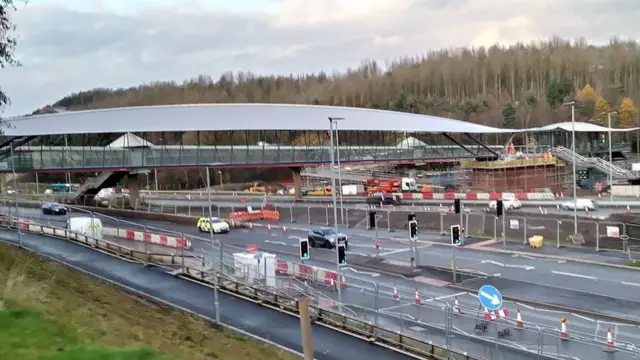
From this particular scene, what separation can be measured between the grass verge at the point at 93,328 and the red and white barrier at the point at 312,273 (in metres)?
7.64

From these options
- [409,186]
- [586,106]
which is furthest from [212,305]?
[586,106]

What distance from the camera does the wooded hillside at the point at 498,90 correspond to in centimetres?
12538

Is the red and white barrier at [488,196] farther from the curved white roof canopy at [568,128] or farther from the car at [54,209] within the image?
the car at [54,209]

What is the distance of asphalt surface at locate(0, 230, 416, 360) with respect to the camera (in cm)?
1917

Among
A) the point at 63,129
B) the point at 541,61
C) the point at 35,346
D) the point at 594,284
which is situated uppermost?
the point at 541,61

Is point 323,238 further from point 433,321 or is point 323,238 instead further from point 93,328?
point 93,328

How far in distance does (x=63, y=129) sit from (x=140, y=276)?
35818mm

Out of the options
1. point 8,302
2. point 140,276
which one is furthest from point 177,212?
point 8,302

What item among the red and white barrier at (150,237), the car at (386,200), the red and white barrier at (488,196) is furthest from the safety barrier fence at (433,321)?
the red and white barrier at (488,196)

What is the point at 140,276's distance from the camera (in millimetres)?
28266

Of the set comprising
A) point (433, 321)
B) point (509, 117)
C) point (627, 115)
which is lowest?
point (433, 321)

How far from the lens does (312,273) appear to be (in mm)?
28484

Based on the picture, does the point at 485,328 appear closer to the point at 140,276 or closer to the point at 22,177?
the point at 140,276

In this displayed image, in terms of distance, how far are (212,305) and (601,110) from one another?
110m
